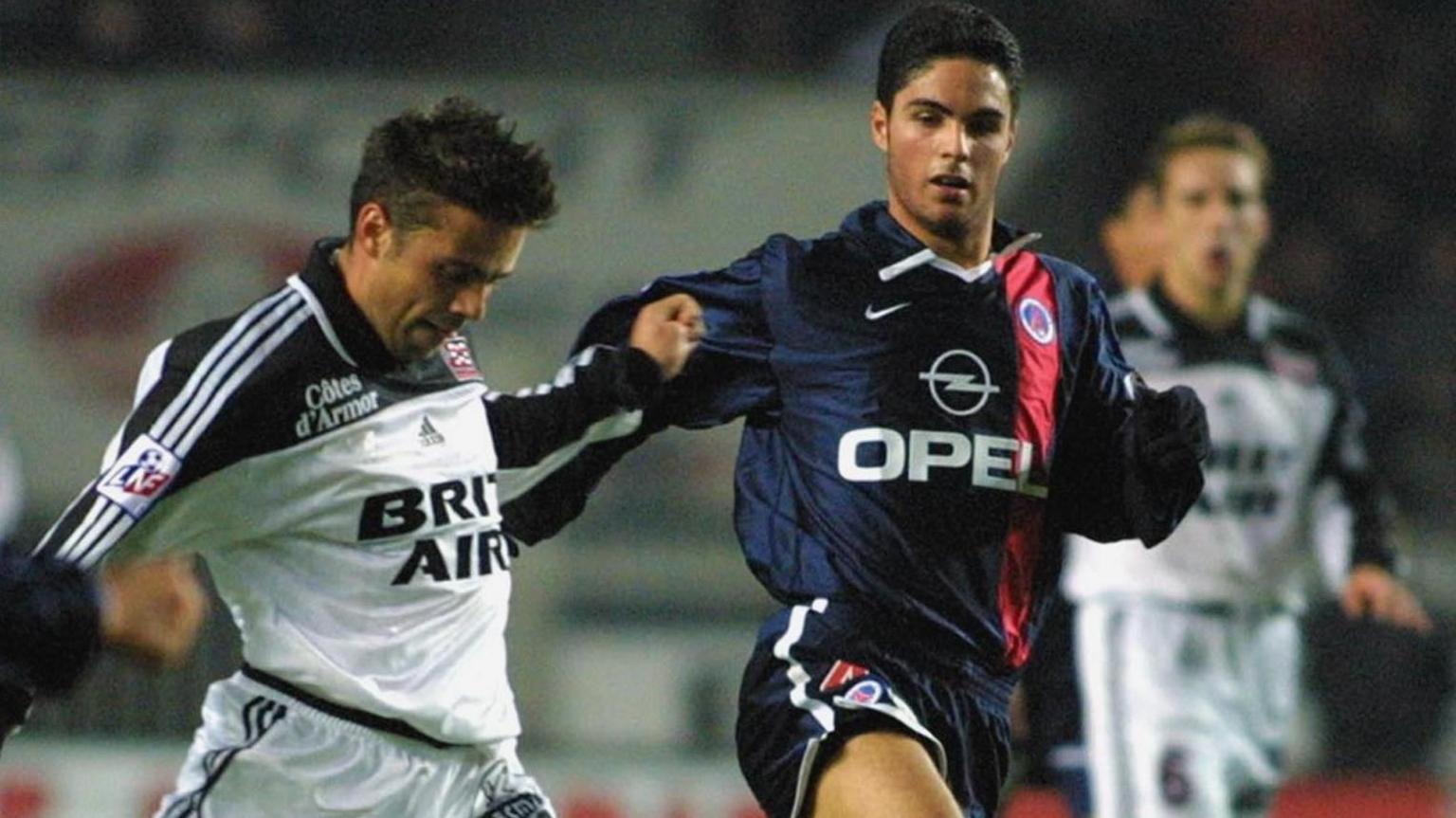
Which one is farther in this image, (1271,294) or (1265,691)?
(1271,294)

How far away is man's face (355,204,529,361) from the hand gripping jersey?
417 millimetres

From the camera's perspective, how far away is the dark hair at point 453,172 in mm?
4238

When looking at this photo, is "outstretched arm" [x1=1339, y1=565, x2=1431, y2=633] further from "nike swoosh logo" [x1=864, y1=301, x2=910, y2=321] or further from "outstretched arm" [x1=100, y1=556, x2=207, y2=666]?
"outstretched arm" [x1=100, y1=556, x2=207, y2=666]

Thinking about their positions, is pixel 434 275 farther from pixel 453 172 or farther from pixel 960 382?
pixel 960 382

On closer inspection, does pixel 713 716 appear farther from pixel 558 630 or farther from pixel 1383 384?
pixel 1383 384

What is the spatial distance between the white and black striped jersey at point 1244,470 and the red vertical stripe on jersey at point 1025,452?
2354mm

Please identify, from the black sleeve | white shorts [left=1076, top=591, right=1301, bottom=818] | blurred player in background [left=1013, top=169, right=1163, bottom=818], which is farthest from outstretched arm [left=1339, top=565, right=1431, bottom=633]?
the black sleeve

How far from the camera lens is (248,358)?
161 inches

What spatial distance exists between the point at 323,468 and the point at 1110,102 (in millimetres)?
7858

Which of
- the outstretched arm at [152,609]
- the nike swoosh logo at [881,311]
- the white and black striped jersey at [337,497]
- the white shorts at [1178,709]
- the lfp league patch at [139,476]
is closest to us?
the outstretched arm at [152,609]

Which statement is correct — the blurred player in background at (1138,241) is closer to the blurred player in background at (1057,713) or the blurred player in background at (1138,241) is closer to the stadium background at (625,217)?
the blurred player in background at (1057,713)

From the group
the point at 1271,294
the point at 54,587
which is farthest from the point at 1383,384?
the point at 54,587

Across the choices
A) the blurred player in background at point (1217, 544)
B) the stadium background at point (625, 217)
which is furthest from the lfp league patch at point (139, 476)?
the stadium background at point (625, 217)

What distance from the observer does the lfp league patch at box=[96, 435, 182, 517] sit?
3.91m
